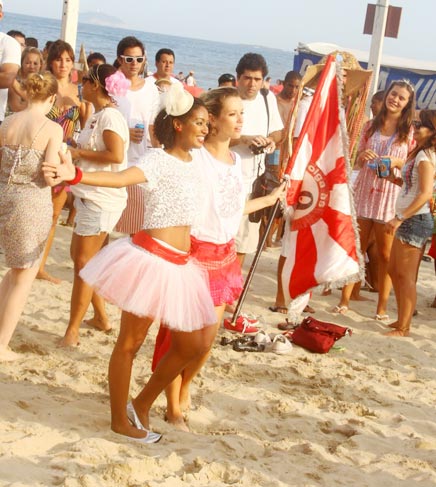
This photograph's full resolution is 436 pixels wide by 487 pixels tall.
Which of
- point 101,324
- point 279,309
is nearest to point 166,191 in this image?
point 101,324

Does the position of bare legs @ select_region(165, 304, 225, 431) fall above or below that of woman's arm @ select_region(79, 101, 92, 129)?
below

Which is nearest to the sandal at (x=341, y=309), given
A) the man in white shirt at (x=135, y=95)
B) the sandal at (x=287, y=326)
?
the sandal at (x=287, y=326)

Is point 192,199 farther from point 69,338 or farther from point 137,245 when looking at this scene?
point 69,338

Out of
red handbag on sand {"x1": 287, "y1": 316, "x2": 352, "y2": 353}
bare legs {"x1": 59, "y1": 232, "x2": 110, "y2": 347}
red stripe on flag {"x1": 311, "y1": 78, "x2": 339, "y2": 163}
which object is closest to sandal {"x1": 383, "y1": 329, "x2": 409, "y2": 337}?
red handbag on sand {"x1": 287, "y1": 316, "x2": 352, "y2": 353}

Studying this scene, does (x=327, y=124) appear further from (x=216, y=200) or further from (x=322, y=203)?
(x=216, y=200)

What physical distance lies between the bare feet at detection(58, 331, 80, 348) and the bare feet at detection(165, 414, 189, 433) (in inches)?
51.3

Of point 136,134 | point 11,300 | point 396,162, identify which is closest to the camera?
point 11,300

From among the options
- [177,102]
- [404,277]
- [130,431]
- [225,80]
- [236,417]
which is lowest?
[236,417]

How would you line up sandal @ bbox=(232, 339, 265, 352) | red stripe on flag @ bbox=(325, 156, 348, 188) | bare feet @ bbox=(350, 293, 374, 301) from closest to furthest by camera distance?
1. red stripe on flag @ bbox=(325, 156, 348, 188)
2. sandal @ bbox=(232, 339, 265, 352)
3. bare feet @ bbox=(350, 293, 374, 301)

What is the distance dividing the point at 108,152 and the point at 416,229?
2.70m

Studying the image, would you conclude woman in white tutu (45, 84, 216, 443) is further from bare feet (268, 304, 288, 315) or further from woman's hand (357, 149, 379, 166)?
woman's hand (357, 149, 379, 166)

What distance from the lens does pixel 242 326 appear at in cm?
636

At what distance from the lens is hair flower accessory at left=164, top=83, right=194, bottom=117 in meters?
4.02

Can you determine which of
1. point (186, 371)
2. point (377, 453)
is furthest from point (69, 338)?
point (377, 453)
